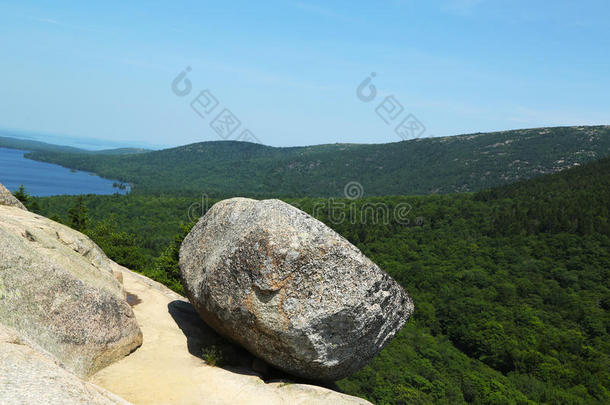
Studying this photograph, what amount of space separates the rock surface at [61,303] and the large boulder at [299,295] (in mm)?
3067

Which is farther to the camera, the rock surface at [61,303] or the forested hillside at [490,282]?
the forested hillside at [490,282]

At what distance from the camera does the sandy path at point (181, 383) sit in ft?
33.7

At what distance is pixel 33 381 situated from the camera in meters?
5.68

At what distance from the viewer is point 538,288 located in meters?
60.9

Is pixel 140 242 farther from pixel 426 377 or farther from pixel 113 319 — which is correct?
pixel 113 319

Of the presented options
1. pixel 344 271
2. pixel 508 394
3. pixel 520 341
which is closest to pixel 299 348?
pixel 344 271

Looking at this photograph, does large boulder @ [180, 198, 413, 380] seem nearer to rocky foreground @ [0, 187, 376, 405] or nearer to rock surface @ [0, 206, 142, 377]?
rocky foreground @ [0, 187, 376, 405]

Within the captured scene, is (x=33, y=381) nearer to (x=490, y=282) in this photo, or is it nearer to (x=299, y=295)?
(x=299, y=295)

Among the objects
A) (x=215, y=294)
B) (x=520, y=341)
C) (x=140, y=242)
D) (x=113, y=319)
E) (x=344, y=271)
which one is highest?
(x=344, y=271)

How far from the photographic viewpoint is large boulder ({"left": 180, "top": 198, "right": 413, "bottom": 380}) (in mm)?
11094

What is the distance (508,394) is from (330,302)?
3762 cm

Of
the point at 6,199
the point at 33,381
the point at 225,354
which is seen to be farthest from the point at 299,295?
the point at 6,199

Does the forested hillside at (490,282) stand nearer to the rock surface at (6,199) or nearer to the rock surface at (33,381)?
the rock surface at (6,199)

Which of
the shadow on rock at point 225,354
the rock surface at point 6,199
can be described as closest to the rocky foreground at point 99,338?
the shadow on rock at point 225,354
